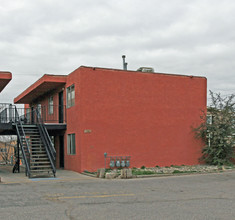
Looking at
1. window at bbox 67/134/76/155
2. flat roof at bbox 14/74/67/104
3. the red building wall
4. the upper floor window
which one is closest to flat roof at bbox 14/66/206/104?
flat roof at bbox 14/74/67/104

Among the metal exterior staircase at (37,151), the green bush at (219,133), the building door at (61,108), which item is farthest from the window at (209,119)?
the metal exterior staircase at (37,151)

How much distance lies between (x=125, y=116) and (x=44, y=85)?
5802 mm

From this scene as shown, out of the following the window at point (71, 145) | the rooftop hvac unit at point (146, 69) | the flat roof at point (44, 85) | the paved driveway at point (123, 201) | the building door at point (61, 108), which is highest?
the rooftop hvac unit at point (146, 69)

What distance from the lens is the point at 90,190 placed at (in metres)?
12.1

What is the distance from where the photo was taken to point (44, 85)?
2197cm

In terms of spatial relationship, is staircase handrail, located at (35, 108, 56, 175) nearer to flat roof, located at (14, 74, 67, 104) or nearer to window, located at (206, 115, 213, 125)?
flat roof, located at (14, 74, 67, 104)

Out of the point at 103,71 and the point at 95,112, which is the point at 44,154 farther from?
the point at 103,71

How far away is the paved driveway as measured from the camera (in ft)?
26.2

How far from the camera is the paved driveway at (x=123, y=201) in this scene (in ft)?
26.2

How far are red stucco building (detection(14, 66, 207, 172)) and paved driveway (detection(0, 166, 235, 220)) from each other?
5.64m

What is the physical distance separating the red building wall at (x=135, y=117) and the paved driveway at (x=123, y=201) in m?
5.57

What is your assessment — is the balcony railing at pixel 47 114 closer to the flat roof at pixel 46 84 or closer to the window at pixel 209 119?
the flat roof at pixel 46 84

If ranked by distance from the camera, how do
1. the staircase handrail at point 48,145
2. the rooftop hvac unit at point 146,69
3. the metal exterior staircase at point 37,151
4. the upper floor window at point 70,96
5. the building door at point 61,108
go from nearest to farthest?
the staircase handrail at point 48,145 → the metal exterior staircase at point 37,151 → the upper floor window at point 70,96 → the rooftop hvac unit at point 146,69 → the building door at point 61,108

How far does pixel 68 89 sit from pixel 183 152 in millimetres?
8010
